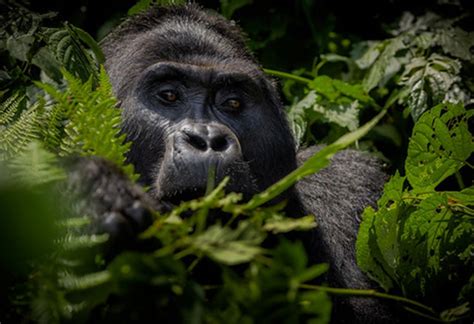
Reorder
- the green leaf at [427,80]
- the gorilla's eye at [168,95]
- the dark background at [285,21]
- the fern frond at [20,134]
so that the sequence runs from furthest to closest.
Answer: the dark background at [285,21]
the green leaf at [427,80]
the gorilla's eye at [168,95]
the fern frond at [20,134]

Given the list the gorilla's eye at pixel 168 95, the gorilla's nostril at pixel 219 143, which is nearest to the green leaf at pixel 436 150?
the gorilla's nostril at pixel 219 143

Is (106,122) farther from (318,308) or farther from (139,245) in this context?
(318,308)

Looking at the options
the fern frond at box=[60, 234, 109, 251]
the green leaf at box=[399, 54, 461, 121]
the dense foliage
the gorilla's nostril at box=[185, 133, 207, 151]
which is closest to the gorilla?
the gorilla's nostril at box=[185, 133, 207, 151]

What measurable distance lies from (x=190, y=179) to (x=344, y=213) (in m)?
1.65

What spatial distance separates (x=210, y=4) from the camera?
17.8 feet

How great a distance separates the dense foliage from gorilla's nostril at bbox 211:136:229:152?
24 cm

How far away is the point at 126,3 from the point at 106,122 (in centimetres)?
364

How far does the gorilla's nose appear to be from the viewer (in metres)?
2.73

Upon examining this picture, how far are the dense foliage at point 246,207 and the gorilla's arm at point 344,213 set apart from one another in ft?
0.81

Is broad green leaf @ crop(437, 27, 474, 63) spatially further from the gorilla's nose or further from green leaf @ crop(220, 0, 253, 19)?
the gorilla's nose

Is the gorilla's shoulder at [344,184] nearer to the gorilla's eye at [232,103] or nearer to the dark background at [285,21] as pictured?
the gorilla's eye at [232,103]

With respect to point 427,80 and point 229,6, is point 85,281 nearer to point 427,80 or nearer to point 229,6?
point 427,80

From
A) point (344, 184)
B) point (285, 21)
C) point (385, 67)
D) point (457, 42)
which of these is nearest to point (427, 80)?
point (385, 67)

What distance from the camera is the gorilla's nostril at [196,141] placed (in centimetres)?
276
